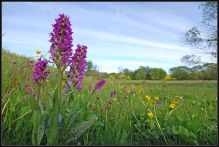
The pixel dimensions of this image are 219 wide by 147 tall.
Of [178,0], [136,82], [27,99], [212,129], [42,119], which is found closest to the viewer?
[42,119]

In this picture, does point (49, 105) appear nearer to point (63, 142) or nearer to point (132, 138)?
point (63, 142)

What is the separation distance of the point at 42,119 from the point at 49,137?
0.15 metres

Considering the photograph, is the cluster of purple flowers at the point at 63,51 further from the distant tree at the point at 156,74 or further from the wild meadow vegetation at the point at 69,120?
the distant tree at the point at 156,74

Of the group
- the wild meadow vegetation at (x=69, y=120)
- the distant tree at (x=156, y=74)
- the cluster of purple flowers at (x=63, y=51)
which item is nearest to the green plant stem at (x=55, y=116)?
the wild meadow vegetation at (x=69, y=120)

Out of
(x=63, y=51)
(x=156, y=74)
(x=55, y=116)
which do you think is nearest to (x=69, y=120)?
(x=55, y=116)

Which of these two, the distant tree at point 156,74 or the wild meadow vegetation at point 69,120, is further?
the distant tree at point 156,74

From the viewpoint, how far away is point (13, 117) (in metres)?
2.82

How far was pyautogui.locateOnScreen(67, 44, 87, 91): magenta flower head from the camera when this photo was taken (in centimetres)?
204

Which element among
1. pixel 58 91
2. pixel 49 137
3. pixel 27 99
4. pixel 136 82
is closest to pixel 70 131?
pixel 49 137

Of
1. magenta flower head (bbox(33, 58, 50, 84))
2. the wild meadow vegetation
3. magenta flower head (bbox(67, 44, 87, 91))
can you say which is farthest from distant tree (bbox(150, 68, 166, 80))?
magenta flower head (bbox(33, 58, 50, 84))

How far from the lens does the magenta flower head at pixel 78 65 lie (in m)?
2.04

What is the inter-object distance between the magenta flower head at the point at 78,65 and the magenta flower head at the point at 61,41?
0.31ft

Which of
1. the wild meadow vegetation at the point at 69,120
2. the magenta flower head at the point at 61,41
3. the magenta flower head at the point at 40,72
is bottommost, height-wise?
the wild meadow vegetation at the point at 69,120

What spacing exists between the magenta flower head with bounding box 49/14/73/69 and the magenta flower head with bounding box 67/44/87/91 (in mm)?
94
